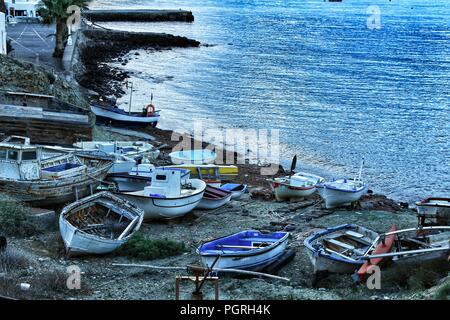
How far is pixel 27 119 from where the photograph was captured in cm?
2972

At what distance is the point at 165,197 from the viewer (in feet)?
72.2

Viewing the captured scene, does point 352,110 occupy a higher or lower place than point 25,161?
lower

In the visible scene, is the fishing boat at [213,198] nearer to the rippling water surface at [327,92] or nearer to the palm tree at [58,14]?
the rippling water surface at [327,92]

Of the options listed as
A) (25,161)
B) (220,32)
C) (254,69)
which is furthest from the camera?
(220,32)

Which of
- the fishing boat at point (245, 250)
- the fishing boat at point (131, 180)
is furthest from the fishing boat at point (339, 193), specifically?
the fishing boat at point (245, 250)

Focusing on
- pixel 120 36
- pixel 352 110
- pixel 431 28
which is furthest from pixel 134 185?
pixel 431 28

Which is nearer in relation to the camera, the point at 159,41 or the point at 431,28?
the point at 159,41

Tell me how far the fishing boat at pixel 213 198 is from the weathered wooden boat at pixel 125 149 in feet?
14.8

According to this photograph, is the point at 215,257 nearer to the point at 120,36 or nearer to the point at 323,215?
the point at 323,215

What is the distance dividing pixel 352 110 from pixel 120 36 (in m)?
35.6

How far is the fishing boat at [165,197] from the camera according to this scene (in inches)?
859

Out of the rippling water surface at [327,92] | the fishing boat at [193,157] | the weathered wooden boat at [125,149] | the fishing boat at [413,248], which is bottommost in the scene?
the rippling water surface at [327,92]

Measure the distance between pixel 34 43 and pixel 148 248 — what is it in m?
40.3

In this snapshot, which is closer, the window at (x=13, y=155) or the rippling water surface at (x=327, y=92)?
the window at (x=13, y=155)
